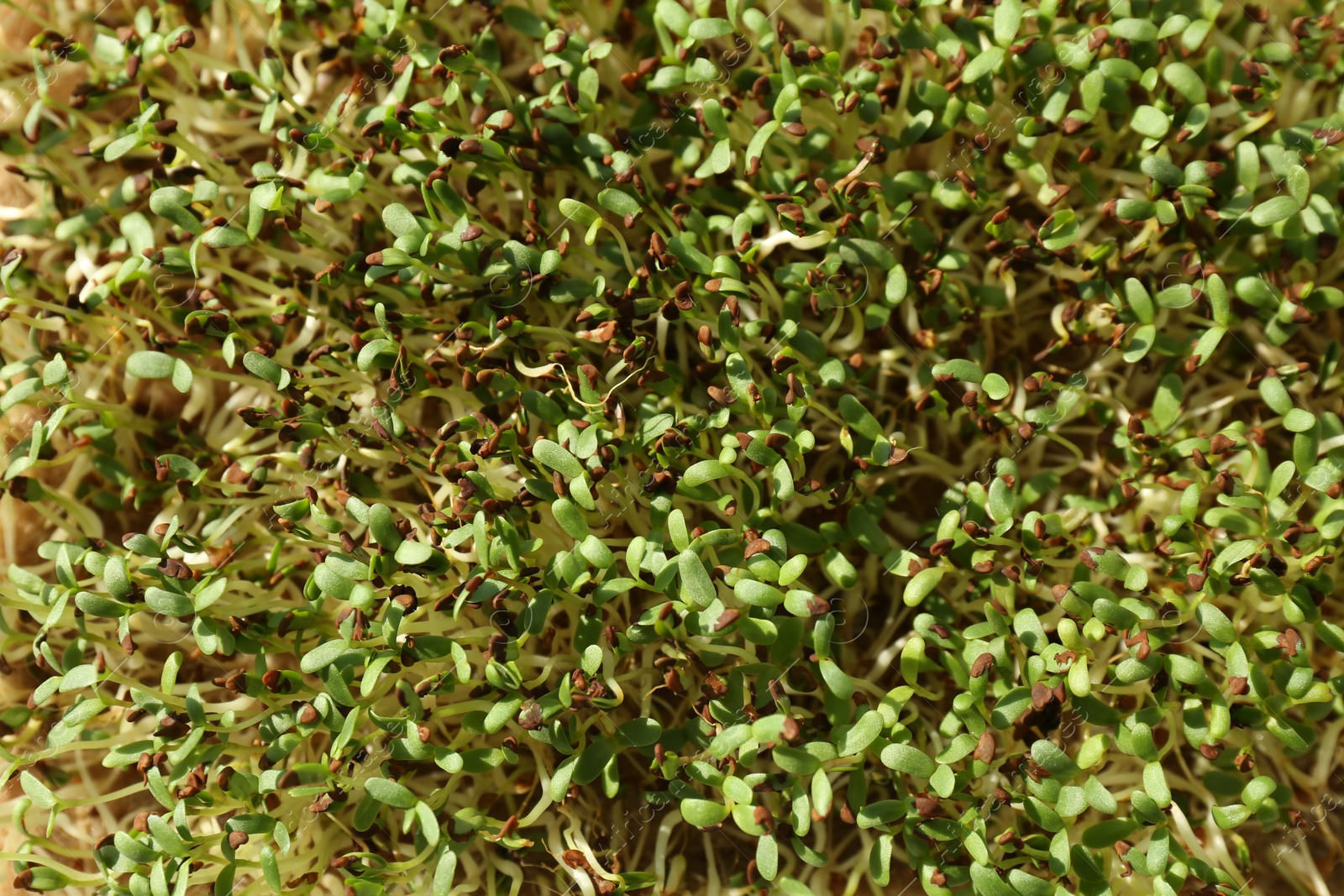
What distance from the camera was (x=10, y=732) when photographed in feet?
5.21

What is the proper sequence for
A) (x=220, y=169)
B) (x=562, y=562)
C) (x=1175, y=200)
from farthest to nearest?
1. (x=220, y=169)
2. (x=1175, y=200)
3. (x=562, y=562)

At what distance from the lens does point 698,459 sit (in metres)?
1.40

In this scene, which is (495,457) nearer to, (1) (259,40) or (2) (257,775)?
(2) (257,775)

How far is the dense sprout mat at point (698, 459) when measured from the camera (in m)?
1.32

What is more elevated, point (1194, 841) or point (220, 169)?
point (220, 169)

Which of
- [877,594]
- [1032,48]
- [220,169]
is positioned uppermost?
[1032,48]

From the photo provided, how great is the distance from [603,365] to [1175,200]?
35.0 inches

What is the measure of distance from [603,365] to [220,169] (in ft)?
2.30

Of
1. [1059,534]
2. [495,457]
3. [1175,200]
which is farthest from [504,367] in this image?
[1175,200]

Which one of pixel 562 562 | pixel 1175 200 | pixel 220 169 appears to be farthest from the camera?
pixel 220 169

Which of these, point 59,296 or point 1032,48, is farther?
point 59,296

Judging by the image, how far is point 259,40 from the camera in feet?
5.54

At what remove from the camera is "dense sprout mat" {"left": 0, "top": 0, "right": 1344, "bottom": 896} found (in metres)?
1.32

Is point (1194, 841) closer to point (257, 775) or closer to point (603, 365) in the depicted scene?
point (603, 365)
